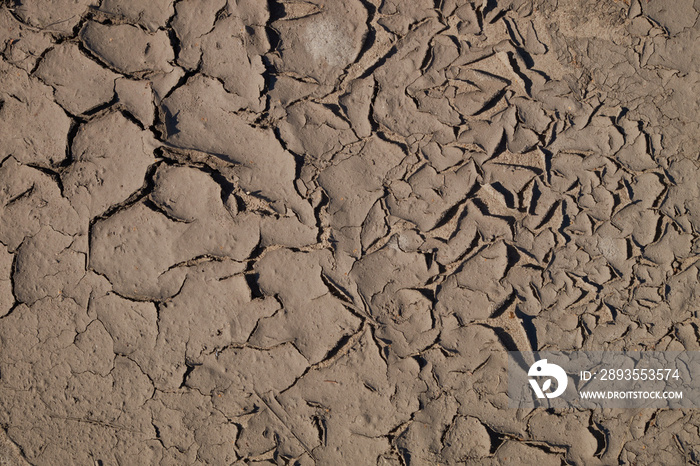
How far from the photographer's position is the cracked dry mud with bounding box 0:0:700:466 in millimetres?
1845

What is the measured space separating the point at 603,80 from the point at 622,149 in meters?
0.32

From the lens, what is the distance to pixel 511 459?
6.05 ft

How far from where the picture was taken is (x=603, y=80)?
1.89m

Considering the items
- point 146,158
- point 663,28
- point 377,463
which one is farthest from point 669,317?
point 146,158

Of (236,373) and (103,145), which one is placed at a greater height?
(103,145)

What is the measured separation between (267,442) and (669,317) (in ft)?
5.96

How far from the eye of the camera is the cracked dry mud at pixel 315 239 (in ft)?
6.05

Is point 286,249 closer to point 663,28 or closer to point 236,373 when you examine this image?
point 236,373

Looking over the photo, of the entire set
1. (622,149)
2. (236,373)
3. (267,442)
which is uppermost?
(622,149)

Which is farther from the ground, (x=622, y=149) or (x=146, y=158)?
(x=622, y=149)

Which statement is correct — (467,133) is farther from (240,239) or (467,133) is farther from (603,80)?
(240,239)

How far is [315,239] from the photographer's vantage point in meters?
1.86

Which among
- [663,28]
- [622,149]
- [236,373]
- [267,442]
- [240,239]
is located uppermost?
[663,28]

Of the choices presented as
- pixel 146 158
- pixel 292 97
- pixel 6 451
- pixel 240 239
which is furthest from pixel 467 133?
pixel 6 451
